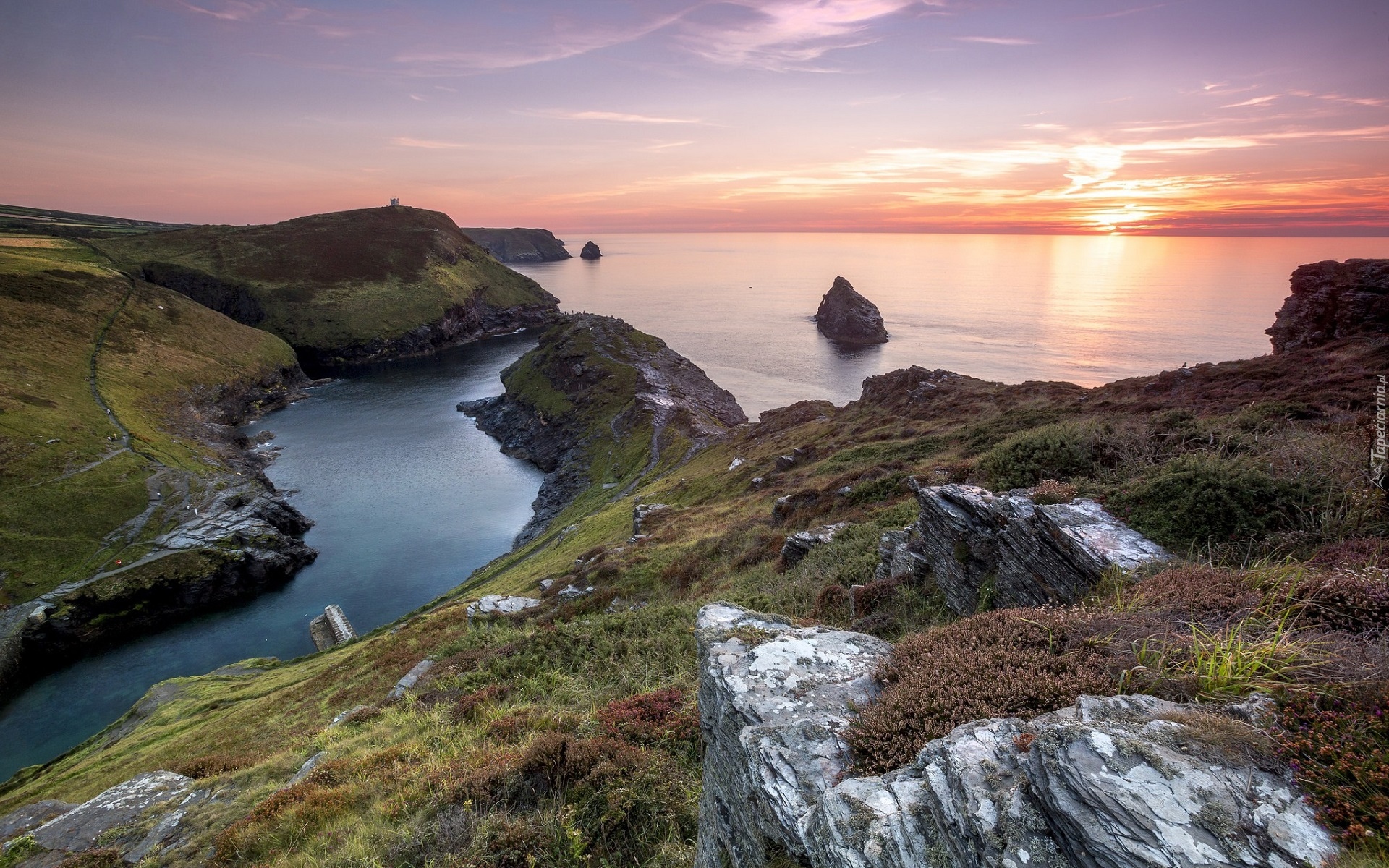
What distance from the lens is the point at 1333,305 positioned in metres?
40.1

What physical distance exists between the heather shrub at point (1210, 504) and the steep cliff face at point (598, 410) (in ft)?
203

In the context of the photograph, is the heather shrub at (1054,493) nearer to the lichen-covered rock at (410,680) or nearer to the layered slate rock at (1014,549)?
the layered slate rock at (1014,549)

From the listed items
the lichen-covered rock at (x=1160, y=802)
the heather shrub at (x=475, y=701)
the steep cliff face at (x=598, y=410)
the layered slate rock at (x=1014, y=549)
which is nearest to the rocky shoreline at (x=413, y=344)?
the steep cliff face at (x=598, y=410)

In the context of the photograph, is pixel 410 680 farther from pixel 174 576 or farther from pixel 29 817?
pixel 174 576

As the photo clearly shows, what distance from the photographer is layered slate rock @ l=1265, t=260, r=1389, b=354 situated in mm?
37500

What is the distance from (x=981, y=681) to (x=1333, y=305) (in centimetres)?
5443

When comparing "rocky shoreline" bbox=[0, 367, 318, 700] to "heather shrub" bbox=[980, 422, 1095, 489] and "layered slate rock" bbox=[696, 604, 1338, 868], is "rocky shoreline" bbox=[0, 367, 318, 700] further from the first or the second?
"heather shrub" bbox=[980, 422, 1095, 489]

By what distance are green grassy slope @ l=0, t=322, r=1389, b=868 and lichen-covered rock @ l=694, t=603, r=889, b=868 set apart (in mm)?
2072

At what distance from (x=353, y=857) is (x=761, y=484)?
38.2m

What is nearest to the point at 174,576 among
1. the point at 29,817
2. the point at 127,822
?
the point at 29,817

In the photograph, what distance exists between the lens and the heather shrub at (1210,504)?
11.2 metres

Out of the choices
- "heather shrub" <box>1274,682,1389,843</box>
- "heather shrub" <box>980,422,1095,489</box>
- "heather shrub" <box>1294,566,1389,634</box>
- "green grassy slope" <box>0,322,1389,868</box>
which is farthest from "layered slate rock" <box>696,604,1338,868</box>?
"heather shrub" <box>980,422,1095,489</box>

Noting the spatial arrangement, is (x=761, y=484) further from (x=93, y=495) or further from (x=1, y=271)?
(x=1, y=271)

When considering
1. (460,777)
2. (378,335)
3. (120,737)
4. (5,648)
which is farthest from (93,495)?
(378,335)
